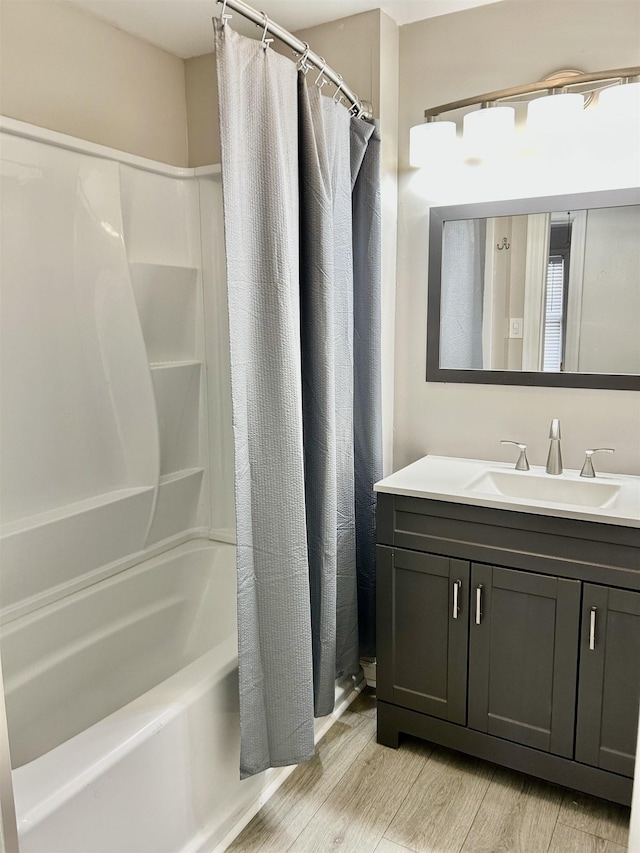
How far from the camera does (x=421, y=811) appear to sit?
1.86m

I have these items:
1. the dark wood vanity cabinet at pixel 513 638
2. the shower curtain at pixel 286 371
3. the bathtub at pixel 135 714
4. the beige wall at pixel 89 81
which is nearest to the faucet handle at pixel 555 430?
the dark wood vanity cabinet at pixel 513 638

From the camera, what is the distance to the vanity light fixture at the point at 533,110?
6.38 feet

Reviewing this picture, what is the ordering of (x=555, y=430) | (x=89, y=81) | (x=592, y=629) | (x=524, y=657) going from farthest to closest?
Answer: (x=89, y=81), (x=555, y=430), (x=524, y=657), (x=592, y=629)

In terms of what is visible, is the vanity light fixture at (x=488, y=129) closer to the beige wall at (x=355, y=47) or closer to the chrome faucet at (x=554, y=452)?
the beige wall at (x=355, y=47)

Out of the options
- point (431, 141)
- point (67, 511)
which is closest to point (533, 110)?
point (431, 141)

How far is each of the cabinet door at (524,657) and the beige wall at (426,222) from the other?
1.82 feet

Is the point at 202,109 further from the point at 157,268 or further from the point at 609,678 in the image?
the point at 609,678

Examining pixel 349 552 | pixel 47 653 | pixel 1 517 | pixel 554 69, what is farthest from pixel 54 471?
pixel 554 69

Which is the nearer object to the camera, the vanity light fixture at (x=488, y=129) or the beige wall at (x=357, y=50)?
the vanity light fixture at (x=488, y=129)

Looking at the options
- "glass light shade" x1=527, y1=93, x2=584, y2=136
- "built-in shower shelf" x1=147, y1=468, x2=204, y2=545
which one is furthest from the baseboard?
"glass light shade" x1=527, y1=93, x2=584, y2=136

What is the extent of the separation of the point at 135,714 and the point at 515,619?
1.08m

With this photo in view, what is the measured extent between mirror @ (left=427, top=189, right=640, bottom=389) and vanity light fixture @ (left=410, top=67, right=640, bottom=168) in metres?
0.21

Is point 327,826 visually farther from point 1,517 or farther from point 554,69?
point 554,69

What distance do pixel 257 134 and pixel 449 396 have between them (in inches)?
47.2
